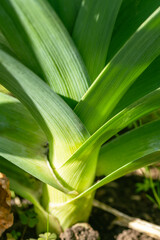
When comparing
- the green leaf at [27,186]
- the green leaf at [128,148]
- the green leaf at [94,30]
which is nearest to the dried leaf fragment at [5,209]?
the green leaf at [27,186]

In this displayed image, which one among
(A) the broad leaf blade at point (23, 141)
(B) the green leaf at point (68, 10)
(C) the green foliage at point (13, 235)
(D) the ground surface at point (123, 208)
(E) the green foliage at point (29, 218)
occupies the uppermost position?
(B) the green leaf at point (68, 10)

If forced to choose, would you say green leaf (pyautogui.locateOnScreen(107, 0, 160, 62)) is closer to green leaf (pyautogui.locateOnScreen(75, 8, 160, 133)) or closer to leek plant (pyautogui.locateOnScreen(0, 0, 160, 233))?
leek plant (pyautogui.locateOnScreen(0, 0, 160, 233))

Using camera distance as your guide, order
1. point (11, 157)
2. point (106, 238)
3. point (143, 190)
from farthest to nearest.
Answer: point (143, 190) < point (106, 238) < point (11, 157)

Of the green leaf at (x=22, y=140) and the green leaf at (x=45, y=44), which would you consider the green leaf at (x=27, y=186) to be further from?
the green leaf at (x=45, y=44)

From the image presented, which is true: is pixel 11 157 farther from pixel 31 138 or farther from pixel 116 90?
pixel 116 90

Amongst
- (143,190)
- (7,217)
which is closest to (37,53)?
(7,217)

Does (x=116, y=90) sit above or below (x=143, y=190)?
above
